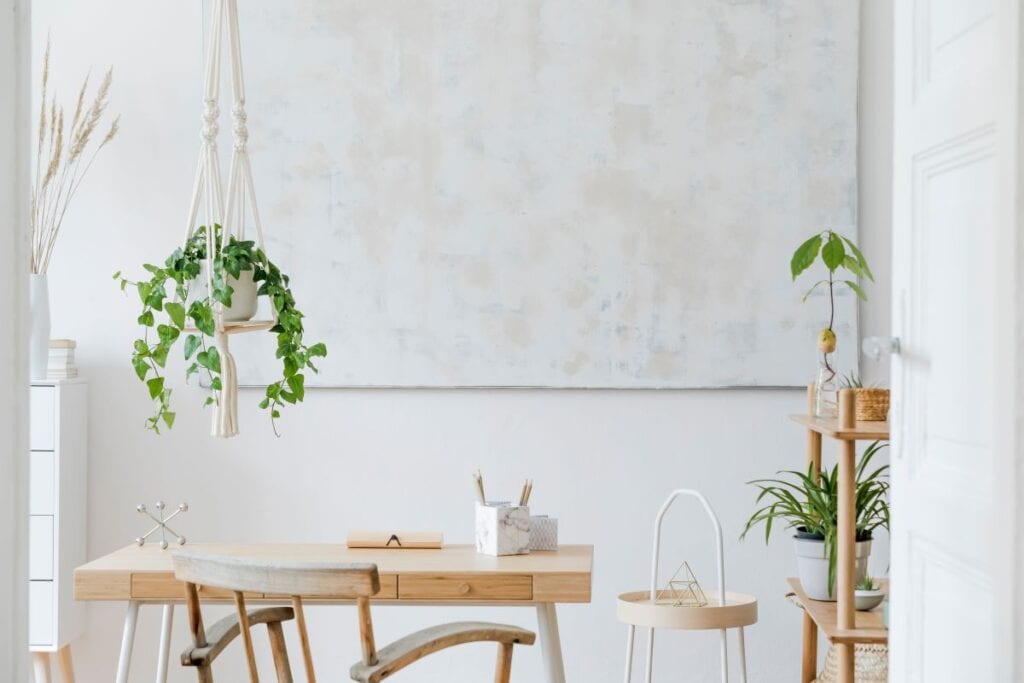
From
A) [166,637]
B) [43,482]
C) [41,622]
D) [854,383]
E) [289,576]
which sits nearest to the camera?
[289,576]

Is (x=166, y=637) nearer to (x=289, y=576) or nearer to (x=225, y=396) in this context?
(x=225, y=396)

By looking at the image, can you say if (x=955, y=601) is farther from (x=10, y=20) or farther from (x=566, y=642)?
(x=566, y=642)

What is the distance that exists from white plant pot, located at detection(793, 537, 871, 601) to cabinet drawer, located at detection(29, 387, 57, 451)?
224cm

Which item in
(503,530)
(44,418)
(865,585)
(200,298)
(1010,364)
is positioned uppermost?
(200,298)

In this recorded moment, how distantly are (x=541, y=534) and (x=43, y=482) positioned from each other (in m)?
1.61

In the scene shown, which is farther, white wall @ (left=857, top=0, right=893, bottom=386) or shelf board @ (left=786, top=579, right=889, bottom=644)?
white wall @ (left=857, top=0, right=893, bottom=386)

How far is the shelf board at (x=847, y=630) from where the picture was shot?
268 cm

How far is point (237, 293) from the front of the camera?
8.73 feet

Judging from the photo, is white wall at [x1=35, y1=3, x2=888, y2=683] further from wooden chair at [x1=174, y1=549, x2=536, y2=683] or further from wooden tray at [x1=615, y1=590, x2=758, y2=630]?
wooden chair at [x1=174, y1=549, x2=536, y2=683]

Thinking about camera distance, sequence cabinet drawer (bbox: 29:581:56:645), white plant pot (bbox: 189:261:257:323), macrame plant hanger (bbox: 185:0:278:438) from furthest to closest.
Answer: cabinet drawer (bbox: 29:581:56:645)
white plant pot (bbox: 189:261:257:323)
macrame plant hanger (bbox: 185:0:278:438)

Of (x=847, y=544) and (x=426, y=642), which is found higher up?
(x=847, y=544)

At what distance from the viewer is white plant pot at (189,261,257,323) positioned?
2.65 meters

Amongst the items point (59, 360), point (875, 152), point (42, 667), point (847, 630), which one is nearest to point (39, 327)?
point (59, 360)

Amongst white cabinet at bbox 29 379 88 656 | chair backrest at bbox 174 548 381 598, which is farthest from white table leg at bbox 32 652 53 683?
chair backrest at bbox 174 548 381 598
